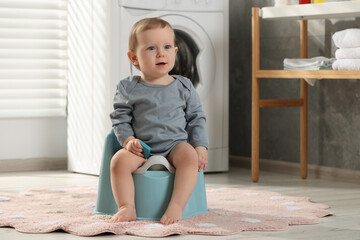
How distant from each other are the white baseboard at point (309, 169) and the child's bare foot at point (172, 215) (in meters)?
1.35

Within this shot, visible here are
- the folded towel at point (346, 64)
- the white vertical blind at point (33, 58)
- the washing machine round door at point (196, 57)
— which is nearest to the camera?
the folded towel at point (346, 64)

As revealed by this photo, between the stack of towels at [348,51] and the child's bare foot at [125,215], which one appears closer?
the child's bare foot at [125,215]

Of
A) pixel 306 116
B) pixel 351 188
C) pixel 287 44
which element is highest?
pixel 287 44

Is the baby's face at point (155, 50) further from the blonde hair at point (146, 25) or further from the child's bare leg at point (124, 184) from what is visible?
the child's bare leg at point (124, 184)

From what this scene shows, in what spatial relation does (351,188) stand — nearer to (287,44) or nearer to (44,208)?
(287,44)

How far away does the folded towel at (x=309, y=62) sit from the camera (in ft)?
10.3

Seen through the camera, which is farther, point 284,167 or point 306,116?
point 284,167

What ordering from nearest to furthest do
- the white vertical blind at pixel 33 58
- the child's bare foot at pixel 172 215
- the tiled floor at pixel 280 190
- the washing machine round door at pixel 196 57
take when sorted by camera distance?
the tiled floor at pixel 280 190 → the child's bare foot at pixel 172 215 → the washing machine round door at pixel 196 57 → the white vertical blind at pixel 33 58

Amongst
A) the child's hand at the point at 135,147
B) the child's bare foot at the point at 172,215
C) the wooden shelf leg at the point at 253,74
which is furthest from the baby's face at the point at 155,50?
the wooden shelf leg at the point at 253,74

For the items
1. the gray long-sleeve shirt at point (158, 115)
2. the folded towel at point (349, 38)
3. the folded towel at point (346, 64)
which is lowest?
the gray long-sleeve shirt at point (158, 115)

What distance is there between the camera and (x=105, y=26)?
3.44 meters

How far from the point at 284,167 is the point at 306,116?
0.37m

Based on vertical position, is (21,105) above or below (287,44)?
below

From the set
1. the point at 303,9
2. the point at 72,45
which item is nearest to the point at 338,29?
the point at 303,9
